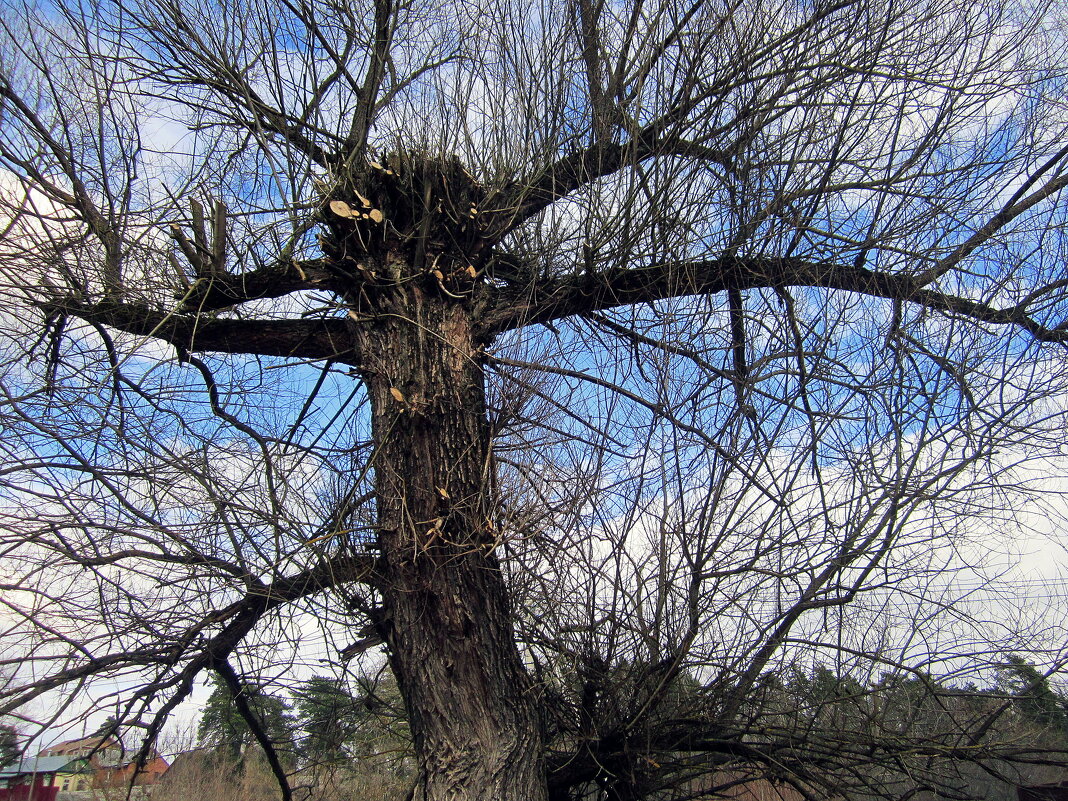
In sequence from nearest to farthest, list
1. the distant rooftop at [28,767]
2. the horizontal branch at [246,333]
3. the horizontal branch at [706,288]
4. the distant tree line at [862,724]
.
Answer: the distant tree line at [862,724] < the distant rooftop at [28,767] < the horizontal branch at [706,288] < the horizontal branch at [246,333]

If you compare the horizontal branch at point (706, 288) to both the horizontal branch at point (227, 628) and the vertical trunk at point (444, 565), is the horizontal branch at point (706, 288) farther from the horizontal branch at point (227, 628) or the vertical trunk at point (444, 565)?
the horizontal branch at point (227, 628)

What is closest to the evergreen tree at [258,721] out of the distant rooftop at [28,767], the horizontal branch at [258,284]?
the distant rooftop at [28,767]

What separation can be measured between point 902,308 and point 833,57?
1.36 m

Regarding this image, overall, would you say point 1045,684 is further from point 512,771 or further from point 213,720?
point 213,720

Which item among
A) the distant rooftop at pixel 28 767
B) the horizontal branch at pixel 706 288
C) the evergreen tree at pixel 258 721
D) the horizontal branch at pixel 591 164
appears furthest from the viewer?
the evergreen tree at pixel 258 721

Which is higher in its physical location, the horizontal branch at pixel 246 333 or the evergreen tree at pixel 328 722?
the horizontal branch at pixel 246 333

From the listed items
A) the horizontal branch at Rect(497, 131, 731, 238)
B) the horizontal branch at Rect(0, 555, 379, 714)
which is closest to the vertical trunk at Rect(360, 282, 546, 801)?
the horizontal branch at Rect(0, 555, 379, 714)

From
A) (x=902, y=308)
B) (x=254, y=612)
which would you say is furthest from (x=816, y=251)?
(x=254, y=612)

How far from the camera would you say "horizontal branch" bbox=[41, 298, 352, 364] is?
12.8 feet

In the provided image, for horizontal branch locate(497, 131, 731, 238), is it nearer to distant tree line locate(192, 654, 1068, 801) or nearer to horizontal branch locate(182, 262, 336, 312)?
Answer: horizontal branch locate(182, 262, 336, 312)

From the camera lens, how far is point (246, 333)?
4.08 meters

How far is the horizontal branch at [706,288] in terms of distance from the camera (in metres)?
3.56

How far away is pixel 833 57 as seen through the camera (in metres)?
3.69

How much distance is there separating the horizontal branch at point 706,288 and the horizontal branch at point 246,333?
0.91 m
